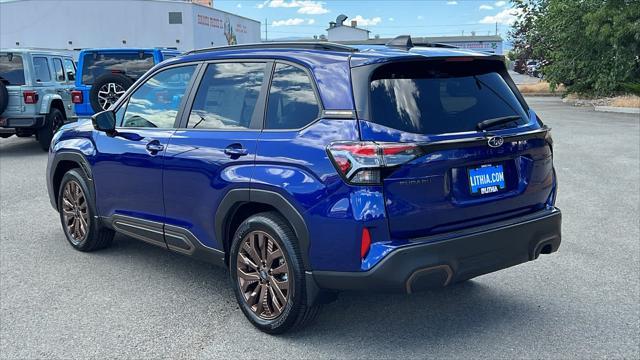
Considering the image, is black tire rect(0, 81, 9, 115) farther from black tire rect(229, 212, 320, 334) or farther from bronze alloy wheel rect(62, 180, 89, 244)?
black tire rect(229, 212, 320, 334)

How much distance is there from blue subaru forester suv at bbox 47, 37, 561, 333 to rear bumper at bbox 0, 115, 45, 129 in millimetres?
8288

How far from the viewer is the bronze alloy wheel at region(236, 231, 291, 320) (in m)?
3.73

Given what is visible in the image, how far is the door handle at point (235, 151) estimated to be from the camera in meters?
3.82

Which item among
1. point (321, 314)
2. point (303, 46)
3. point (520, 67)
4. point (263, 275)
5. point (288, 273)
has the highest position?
point (303, 46)

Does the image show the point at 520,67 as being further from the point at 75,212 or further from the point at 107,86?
the point at 75,212

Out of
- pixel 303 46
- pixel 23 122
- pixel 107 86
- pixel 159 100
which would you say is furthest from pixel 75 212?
pixel 23 122

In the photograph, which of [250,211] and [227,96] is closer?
[250,211]

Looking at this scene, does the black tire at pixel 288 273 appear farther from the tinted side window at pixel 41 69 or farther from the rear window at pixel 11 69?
the tinted side window at pixel 41 69

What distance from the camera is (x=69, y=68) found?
1381cm

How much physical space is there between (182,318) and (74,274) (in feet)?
4.75

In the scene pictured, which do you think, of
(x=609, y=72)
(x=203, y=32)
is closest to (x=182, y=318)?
(x=609, y=72)

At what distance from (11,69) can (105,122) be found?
8.30 metres

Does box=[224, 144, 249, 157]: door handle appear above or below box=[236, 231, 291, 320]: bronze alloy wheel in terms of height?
above

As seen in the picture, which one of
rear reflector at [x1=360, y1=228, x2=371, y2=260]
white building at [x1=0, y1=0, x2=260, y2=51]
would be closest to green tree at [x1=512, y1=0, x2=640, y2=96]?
white building at [x1=0, y1=0, x2=260, y2=51]
